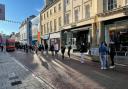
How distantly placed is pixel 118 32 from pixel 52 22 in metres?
25.5

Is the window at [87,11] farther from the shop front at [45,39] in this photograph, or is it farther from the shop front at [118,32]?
the shop front at [45,39]

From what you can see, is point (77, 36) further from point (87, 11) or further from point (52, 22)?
point (52, 22)

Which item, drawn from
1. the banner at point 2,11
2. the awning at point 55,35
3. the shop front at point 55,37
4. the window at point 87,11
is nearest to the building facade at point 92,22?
the window at point 87,11

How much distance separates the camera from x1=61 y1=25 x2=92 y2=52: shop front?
3400cm

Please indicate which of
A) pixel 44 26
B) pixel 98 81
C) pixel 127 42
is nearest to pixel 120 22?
pixel 127 42

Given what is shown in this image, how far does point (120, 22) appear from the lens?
84.6ft

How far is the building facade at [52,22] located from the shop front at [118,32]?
16467 mm

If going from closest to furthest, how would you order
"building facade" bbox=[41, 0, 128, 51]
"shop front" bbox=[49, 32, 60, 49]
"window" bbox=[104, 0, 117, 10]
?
1. "building facade" bbox=[41, 0, 128, 51]
2. "window" bbox=[104, 0, 117, 10]
3. "shop front" bbox=[49, 32, 60, 49]

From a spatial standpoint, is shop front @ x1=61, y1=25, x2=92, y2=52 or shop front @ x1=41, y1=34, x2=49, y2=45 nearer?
shop front @ x1=61, y1=25, x2=92, y2=52

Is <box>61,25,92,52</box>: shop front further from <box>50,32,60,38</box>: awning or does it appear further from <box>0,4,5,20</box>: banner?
<box>0,4,5,20</box>: banner

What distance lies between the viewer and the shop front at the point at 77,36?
1339 inches

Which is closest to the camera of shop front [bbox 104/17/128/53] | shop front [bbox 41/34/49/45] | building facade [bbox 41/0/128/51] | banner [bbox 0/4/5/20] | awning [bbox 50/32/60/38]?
shop front [bbox 104/17/128/53]

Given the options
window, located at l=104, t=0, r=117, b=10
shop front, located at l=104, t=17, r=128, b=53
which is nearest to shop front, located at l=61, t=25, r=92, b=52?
shop front, located at l=104, t=17, r=128, b=53

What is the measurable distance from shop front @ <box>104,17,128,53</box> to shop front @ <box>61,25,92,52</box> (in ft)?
14.2
